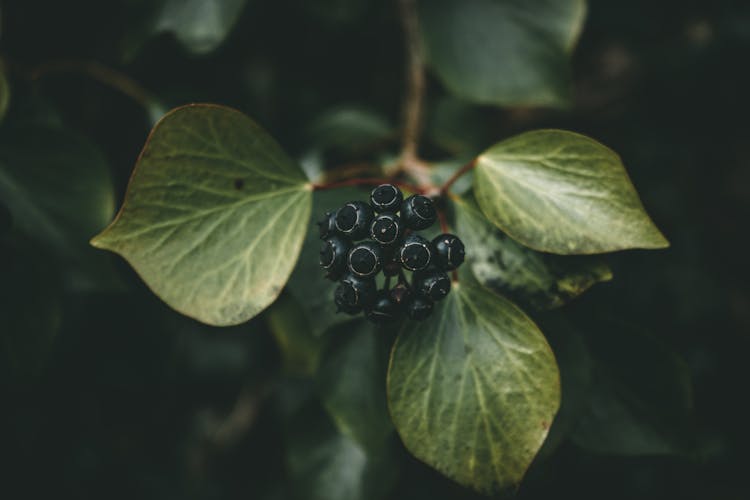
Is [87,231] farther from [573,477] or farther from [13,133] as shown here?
[573,477]

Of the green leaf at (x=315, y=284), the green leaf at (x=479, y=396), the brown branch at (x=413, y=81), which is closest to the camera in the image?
the green leaf at (x=479, y=396)

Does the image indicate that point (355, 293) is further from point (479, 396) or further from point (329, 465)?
point (329, 465)

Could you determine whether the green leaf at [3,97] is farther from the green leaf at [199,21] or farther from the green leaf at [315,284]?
the green leaf at [315,284]

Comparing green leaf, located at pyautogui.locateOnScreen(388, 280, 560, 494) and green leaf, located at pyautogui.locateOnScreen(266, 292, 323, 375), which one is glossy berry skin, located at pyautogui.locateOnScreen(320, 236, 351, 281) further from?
green leaf, located at pyautogui.locateOnScreen(266, 292, 323, 375)

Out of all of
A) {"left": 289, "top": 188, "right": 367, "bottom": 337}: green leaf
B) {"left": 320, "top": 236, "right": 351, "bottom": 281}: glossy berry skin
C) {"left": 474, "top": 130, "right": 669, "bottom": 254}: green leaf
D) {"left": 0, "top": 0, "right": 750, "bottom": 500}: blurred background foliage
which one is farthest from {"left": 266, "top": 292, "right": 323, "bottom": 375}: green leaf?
{"left": 474, "top": 130, "right": 669, "bottom": 254}: green leaf

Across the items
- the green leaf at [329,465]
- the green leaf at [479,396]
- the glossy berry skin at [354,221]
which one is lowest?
the green leaf at [329,465]

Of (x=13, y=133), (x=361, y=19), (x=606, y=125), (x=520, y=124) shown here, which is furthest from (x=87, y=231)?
(x=606, y=125)

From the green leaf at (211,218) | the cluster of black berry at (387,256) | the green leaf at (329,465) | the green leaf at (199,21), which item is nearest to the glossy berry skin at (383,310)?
the cluster of black berry at (387,256)
